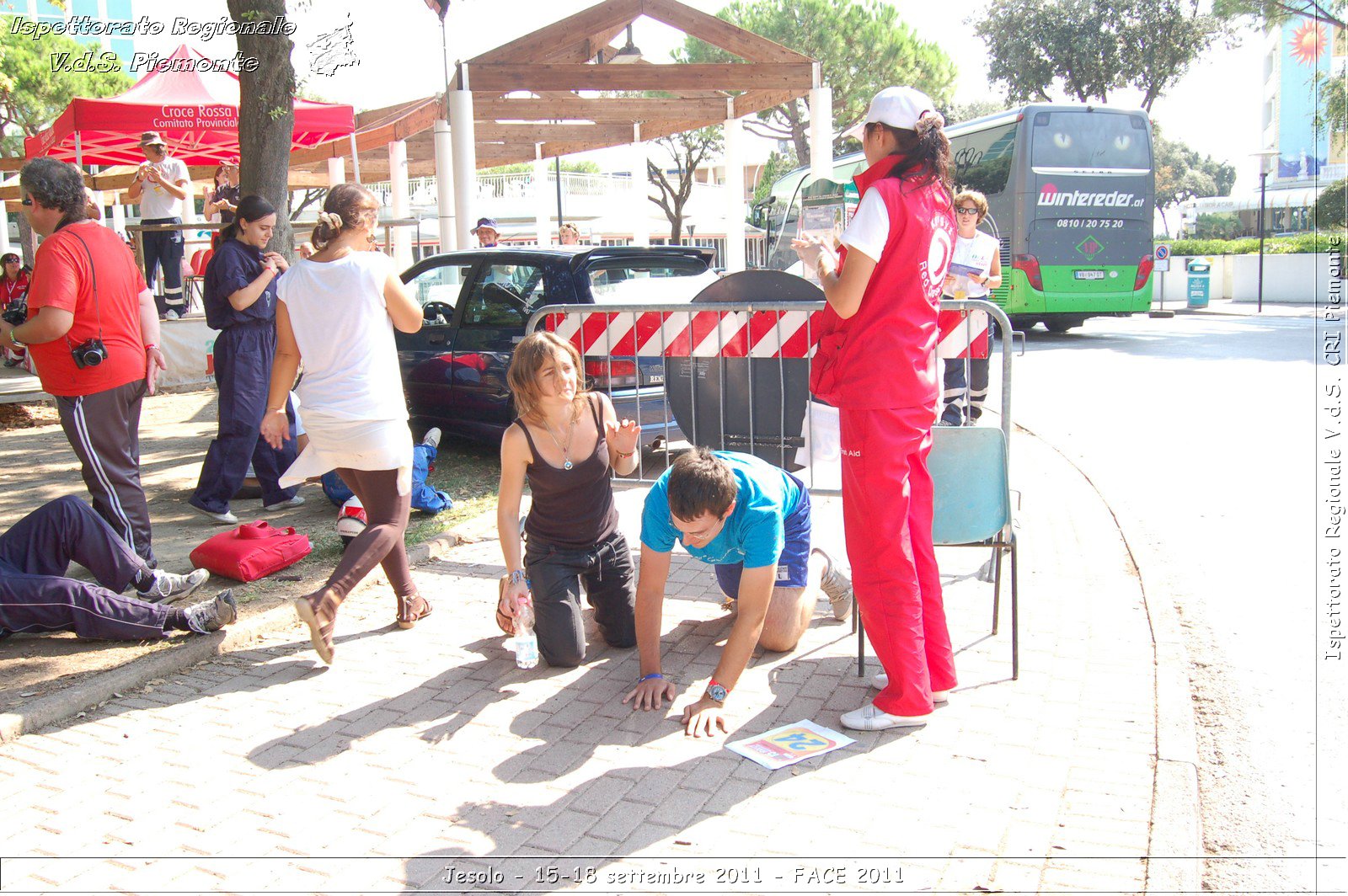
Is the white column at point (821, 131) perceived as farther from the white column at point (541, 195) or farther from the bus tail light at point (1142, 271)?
the white column at point (541, 195)

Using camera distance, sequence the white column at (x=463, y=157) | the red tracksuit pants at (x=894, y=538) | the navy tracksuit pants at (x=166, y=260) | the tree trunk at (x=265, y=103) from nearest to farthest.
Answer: the red tracksuit pants at (x=894, y=538)
the tree trunk at (x=265, y=103)
the white column at (x=463, y=157)
the navy tracksuit pants at (x=166, y=260)

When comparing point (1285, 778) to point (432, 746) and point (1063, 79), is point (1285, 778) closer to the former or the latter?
point (432, 746)

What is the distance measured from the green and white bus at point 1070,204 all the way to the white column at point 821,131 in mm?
2219

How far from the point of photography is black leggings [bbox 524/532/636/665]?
445 centimetres

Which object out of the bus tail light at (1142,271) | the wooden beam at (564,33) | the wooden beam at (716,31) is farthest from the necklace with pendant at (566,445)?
the bus tail light at (1142,271)

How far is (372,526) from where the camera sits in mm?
4688

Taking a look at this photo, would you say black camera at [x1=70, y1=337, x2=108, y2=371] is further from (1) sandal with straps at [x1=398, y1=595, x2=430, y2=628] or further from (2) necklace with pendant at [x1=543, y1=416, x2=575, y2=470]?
(2) necklace with pendant at [x1=543, y1=416, x2=575, y2=470]

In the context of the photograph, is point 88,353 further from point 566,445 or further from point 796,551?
point 796,551

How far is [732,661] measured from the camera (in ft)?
12.6

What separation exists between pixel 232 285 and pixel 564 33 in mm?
8954

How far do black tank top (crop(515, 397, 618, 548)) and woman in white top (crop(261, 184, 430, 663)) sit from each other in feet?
2.12

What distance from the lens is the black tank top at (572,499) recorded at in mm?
4391

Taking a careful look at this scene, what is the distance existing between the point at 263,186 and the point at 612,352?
350 centimetres

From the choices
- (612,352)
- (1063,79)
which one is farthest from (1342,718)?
(1063,79)
